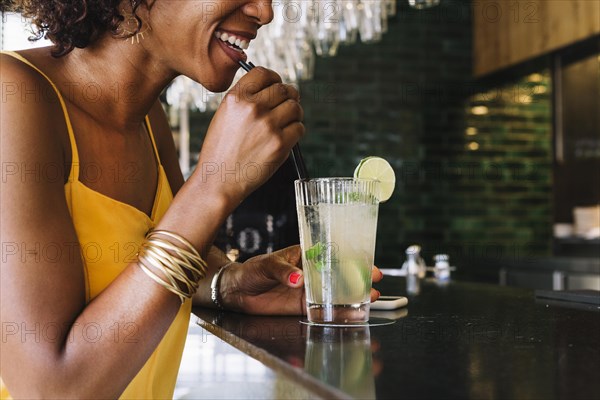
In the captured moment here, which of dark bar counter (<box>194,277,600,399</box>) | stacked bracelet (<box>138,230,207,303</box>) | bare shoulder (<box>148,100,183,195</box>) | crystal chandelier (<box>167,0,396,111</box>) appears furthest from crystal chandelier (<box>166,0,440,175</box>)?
stacked bracelet (<box>138,230,207,303</box>)

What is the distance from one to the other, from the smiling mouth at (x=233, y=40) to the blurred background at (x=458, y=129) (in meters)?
4.15

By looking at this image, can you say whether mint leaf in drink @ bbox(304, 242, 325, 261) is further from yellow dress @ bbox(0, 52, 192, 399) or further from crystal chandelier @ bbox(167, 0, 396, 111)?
crystal chandelier @ bbox(167, 0, 396, 111)

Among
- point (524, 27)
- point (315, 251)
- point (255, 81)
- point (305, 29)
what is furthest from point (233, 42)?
point (524, 27)

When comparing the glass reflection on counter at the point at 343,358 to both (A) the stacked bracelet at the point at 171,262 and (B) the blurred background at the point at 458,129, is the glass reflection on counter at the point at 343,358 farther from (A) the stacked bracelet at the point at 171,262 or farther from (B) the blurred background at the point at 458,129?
(B) the blurred background at the point at 458,129

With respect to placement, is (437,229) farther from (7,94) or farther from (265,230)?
(7,94)

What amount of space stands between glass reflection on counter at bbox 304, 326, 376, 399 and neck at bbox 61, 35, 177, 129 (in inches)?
19.8

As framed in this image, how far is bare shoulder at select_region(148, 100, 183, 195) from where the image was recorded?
1.60 meters

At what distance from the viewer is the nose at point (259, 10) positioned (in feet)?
3.88

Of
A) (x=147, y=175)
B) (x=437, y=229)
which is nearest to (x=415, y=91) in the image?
(x=437, y=229)

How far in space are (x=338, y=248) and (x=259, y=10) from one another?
0.39 m

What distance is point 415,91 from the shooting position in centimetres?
598

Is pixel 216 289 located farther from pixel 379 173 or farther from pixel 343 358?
pixel 343 358

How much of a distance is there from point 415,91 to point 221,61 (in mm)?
4931

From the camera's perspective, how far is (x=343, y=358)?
0.90m
